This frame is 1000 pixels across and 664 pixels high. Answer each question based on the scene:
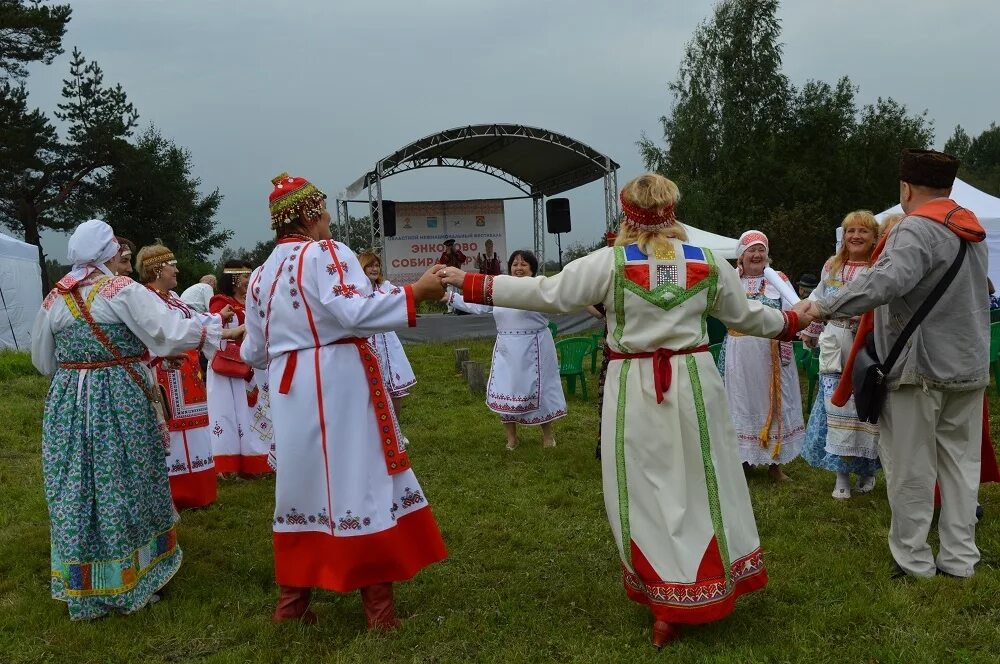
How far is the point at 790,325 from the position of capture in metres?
3.62

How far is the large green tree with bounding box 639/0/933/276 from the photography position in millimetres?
31391

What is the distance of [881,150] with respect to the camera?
34.7m

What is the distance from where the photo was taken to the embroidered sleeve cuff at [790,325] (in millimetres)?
3613

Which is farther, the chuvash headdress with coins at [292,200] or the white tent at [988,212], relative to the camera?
the white tent at [988,212]

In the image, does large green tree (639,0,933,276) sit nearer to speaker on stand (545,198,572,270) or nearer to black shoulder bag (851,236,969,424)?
speaker on stand (545,198,572,270)

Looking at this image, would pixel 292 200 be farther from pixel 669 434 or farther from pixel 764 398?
pixel 764 398

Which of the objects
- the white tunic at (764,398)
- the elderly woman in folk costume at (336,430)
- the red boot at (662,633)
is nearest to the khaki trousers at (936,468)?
the red boot at (662,633)

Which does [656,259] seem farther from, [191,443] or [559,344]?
[559,344]

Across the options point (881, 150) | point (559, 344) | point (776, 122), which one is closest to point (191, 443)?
point (559, 344)

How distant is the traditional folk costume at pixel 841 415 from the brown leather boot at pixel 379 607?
3.08m

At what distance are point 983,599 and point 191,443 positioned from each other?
449 cm

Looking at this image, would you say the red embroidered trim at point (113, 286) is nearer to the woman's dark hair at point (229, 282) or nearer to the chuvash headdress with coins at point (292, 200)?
the chuvash headdress with coins at point (292, 200)

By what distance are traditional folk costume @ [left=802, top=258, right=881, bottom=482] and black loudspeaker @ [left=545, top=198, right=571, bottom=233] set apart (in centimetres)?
1780

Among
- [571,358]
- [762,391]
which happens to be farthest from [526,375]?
[571,358]
